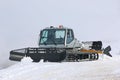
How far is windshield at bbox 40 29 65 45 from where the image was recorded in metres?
22.0

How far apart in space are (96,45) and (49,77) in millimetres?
11982

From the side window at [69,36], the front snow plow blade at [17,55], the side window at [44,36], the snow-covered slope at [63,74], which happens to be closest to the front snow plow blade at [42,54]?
the front snow plow blade at [17,55]

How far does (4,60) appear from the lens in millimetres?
26578

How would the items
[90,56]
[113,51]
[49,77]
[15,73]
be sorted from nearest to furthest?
[49,77]
[15,73]
[90,56]
[113,51]

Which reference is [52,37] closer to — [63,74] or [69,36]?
[69,36]

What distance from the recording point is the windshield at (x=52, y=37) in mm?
21953

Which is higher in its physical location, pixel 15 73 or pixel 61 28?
pixel 61 28

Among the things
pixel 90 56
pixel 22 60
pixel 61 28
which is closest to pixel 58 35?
pixel 61 28

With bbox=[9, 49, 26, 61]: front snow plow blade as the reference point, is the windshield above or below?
above

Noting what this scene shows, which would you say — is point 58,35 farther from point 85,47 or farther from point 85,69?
point 85,69

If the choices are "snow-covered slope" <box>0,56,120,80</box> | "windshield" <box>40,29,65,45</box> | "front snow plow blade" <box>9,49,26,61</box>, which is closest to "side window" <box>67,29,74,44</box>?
"windshield" <box>40,29,65,45</box>

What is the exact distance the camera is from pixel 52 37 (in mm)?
22141

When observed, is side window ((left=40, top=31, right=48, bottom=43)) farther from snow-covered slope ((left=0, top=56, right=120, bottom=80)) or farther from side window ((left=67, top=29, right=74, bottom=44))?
snow-covered slope ((left=0, top=56, right=120, bottom=80))

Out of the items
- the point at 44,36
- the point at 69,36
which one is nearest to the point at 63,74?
the point at 69,36
